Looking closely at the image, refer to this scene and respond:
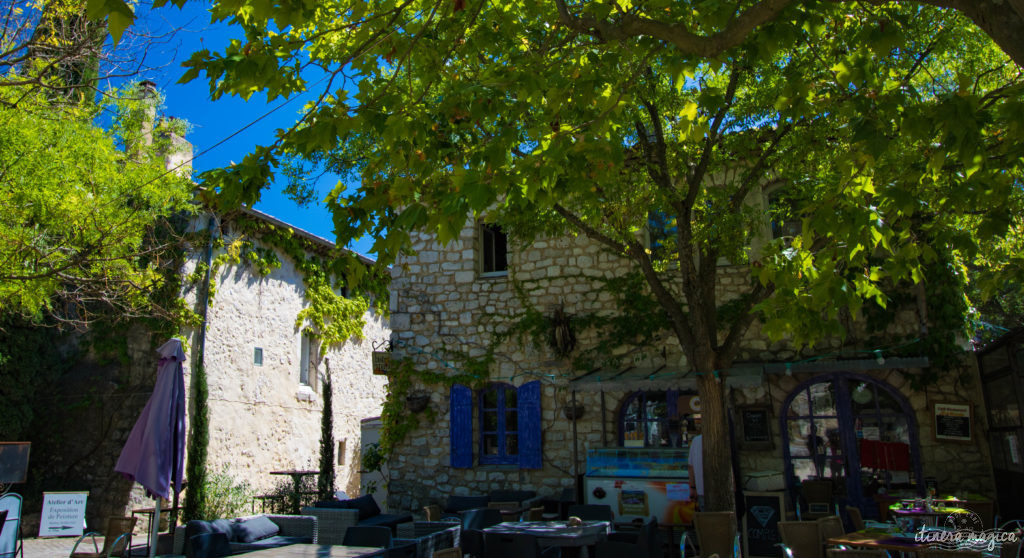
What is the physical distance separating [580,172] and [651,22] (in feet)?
3.24

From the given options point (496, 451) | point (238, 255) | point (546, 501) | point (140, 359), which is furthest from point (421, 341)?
point (140, 359)

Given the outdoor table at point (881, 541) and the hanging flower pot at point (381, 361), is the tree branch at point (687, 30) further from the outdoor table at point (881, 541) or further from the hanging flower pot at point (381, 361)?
the hanging flower pot at point (381, 361)

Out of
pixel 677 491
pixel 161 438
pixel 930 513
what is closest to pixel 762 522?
pixel 677 491

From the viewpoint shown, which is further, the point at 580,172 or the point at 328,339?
the point at 328,339

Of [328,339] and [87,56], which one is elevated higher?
[87,56]

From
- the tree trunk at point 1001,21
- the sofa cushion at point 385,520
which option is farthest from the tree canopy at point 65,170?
the tree trunk at point 1001,21

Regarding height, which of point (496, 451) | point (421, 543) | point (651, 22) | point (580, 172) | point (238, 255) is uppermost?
point (238, 255)

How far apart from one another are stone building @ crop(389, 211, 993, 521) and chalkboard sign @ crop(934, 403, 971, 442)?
1.3 inches

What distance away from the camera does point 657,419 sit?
33.1 ft

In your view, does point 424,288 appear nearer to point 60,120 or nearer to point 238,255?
point 238,255

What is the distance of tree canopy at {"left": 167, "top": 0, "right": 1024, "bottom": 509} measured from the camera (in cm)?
394

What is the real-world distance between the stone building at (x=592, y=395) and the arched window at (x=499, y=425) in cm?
2

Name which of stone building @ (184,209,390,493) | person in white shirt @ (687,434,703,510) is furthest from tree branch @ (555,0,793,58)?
stone building @ (184,209,390,493)

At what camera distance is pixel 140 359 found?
41.0ft
